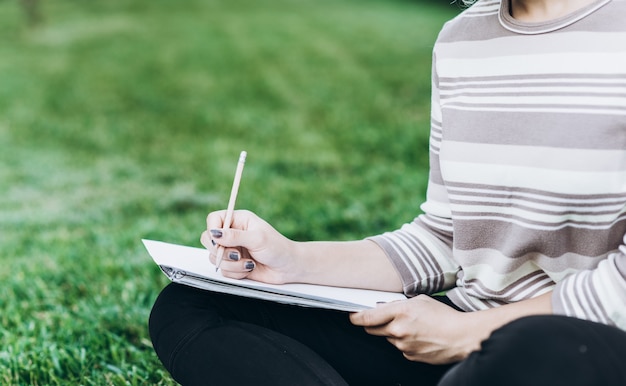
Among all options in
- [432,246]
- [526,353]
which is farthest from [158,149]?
[526,353]

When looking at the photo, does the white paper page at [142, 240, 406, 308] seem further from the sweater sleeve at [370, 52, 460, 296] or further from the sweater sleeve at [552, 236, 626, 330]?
the sweater sleeve at [552, 236, 626, 330]

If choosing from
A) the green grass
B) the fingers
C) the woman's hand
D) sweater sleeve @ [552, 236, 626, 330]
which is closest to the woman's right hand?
the fingers

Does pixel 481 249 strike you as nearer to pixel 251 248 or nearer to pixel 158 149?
pixel 251 248

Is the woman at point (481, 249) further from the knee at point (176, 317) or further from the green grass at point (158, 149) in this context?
the green grass at point (158, 149)

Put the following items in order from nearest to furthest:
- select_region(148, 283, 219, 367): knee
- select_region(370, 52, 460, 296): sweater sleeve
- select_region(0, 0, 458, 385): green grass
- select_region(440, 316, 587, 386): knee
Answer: select_region(440, 316, 587, 386): knee → select_region(148, 283, 219, 367): knee → select_region(370, 52, 460, 296): sweater sleeve → select_region(0, 0, 458, 385): green grass

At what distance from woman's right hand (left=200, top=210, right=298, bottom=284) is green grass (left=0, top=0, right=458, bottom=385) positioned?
1.89ft

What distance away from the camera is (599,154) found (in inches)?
47.9

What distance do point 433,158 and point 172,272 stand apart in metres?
0.52

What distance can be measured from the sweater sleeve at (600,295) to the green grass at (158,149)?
40.7 inches

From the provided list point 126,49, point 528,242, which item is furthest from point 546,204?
point 126,49

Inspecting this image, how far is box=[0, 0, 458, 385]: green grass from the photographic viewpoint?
2463mm

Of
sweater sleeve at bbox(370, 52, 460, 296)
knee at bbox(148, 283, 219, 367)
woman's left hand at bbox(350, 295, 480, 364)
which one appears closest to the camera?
woman's left hand at bbox(350, 295, 480, 364)

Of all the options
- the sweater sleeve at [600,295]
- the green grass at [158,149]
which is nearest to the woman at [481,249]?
the sweater sleeve at [600,295]

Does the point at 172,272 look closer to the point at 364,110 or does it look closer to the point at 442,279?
the point at 442,279
